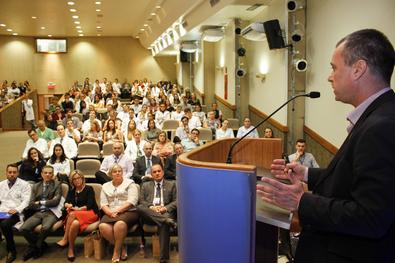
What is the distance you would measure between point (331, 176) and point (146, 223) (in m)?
3.61

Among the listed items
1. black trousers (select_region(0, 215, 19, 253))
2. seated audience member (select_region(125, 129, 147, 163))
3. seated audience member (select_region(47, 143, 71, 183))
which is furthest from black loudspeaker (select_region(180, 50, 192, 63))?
black trousers (select_region(0, 215, 19, 253))

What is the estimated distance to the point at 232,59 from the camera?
1042cm

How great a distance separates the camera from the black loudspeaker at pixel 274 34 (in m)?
6.68

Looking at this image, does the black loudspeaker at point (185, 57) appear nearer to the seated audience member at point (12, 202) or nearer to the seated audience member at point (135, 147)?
the seated audience member at point (135, 147)

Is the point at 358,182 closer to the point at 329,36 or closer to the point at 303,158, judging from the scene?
the point at 303,158

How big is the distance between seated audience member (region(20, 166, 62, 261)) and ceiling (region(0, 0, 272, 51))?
4.38m

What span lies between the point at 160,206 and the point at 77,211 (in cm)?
95

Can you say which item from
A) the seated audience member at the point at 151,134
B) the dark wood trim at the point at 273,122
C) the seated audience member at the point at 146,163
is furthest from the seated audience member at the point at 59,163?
the dark wood trim at the point at 273,122

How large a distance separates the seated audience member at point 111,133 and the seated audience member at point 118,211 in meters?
3.24

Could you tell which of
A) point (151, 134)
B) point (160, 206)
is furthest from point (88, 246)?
point (151, 134)

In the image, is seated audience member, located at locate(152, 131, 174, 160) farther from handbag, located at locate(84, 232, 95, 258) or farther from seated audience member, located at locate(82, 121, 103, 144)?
handbag, located at locate(84, 232, 95, 258)

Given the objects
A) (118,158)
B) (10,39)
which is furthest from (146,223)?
(10,39)

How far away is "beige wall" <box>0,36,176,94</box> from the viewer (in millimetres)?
19942

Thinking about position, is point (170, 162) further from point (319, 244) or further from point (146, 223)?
point (319, 244)
